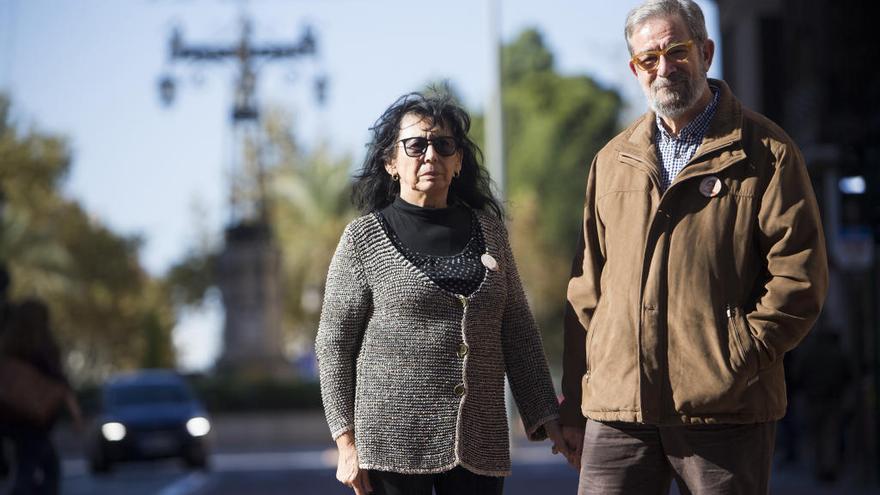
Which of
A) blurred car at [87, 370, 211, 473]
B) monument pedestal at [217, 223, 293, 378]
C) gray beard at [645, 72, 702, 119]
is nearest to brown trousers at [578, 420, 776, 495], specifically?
gray beard at [645, 72, 702, 119]

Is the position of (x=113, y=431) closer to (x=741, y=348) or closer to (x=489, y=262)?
(x=489, y=262)

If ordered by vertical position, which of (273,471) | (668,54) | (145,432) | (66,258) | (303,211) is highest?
(303,211)

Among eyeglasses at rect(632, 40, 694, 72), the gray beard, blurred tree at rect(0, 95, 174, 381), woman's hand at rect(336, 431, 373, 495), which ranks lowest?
woman's hand at rect(336, 431, 373, 495)

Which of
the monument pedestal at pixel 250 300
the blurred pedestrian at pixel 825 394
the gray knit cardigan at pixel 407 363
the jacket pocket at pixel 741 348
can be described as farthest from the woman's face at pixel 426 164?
the monument pedestal at pixel 250 300

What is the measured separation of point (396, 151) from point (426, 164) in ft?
0.51

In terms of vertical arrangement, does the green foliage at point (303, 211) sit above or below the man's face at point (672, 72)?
above

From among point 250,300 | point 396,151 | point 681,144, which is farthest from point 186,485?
point 250,300

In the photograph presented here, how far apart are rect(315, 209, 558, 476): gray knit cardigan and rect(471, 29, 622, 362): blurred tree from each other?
53123mm

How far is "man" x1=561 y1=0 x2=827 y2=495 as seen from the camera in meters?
4.89

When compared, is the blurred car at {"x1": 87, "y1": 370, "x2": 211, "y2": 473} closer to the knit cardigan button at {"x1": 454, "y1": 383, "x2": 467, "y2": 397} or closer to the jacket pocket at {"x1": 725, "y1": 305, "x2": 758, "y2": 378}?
the knit cardigan button at {"x1": 454, "y1": 383, "x2": 467, "y2": 397}

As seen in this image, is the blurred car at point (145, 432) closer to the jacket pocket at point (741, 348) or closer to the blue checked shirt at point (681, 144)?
the blue checked shirt at point (681, 144)

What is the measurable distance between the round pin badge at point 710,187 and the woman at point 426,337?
0.86m

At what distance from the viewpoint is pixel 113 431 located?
2434 cm

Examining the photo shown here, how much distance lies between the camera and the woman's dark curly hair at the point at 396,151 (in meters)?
5.73
